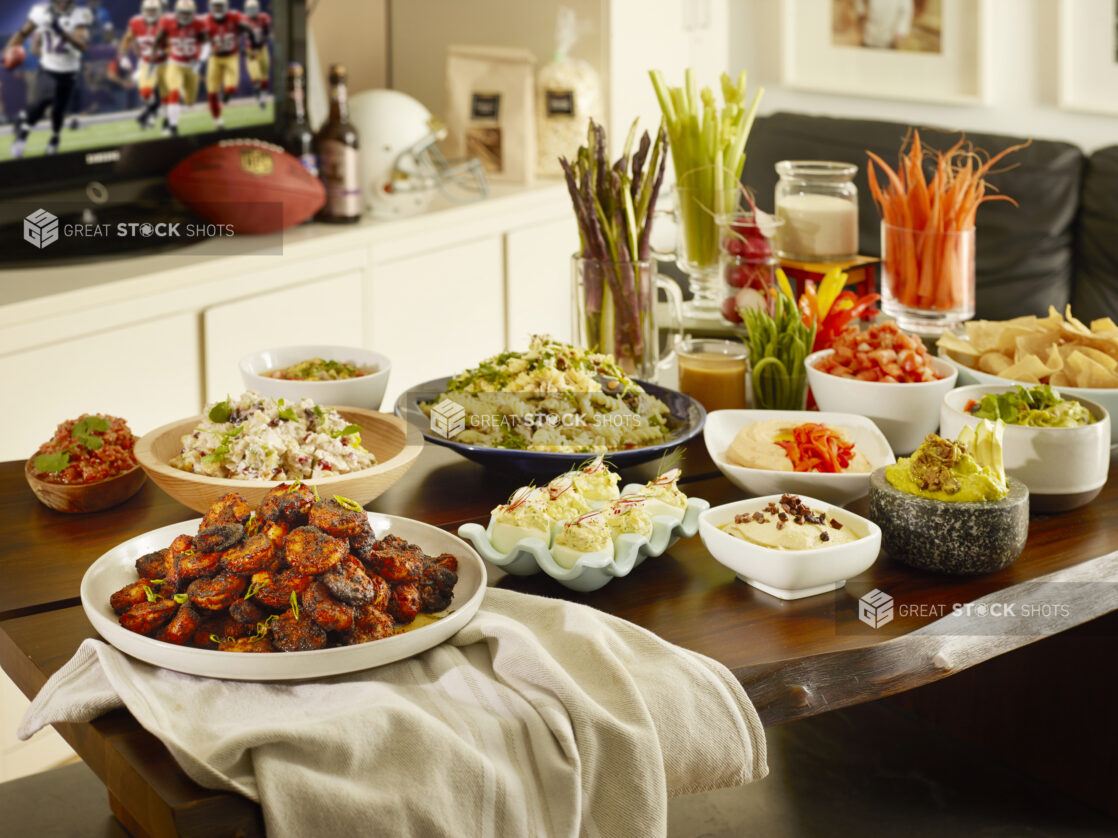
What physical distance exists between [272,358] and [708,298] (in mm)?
912

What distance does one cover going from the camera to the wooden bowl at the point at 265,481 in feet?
4.88

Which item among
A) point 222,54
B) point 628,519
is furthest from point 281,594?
point 222,54

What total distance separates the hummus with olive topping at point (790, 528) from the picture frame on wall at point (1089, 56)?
2607 mm

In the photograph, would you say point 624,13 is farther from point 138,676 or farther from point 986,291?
point 138,676

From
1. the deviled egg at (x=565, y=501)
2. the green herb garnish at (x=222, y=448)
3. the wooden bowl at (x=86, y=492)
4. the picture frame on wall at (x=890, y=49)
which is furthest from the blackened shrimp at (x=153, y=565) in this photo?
the picture frame on wall at (x=890, y=49)

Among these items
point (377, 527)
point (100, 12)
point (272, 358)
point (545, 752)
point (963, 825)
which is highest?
point (100, 12)

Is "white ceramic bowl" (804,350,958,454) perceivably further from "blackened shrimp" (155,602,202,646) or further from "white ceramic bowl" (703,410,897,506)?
"blackened shrimp" (155,602,202,646)

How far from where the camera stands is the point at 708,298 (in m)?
2.47

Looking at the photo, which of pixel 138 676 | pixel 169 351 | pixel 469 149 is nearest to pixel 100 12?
pixel 169 351

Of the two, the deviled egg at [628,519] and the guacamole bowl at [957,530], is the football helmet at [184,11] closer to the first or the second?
the deviled egg at [628,519]

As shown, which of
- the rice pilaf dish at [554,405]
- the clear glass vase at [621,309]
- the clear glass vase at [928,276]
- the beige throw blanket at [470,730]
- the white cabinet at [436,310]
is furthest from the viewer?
the white cabinet at [436,310]

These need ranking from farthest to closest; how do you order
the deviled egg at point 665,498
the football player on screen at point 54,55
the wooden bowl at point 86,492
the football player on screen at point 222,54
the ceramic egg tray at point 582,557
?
the football player on screen at point 222,54
the football player on screen at point 54,55
the wooden bowl at point 86,492
the deviled egg at point 665,498
the ceramic egg tray at point 582,557

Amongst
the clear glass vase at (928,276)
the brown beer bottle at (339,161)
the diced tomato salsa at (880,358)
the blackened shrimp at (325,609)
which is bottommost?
the blackened shrimp at (325,609)

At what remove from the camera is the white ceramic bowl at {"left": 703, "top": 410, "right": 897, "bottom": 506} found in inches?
62.0
